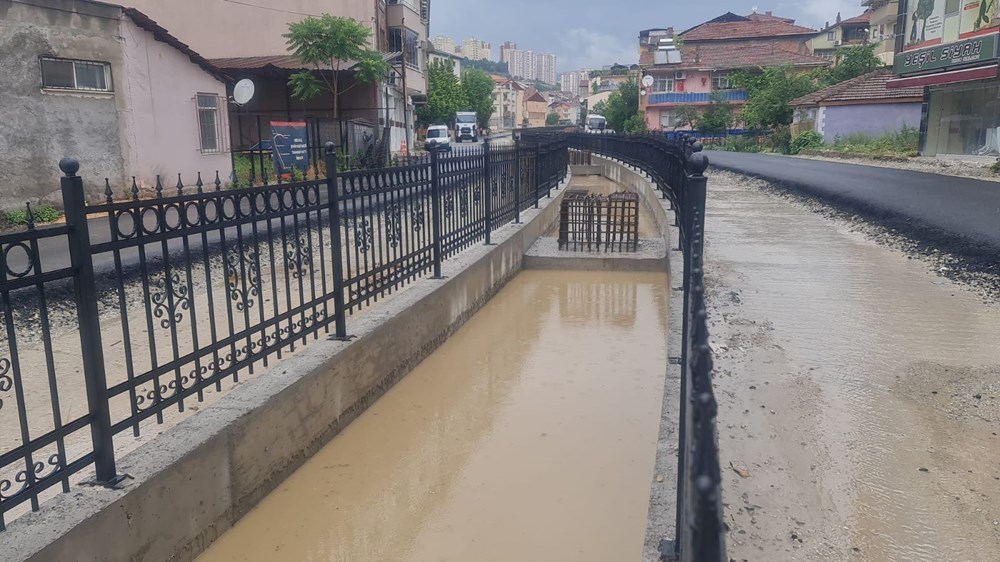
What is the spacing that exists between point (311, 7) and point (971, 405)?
29183 mm

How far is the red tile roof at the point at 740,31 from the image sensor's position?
62312mm

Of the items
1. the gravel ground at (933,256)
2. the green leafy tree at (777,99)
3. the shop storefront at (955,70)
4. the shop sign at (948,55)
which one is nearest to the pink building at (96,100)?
the gravel ground at (933,256)

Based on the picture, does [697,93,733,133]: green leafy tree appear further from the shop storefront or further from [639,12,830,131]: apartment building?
the shop storefront

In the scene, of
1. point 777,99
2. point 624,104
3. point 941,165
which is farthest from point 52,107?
point 624,104

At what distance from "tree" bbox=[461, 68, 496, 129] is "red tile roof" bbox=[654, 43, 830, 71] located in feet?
71.2

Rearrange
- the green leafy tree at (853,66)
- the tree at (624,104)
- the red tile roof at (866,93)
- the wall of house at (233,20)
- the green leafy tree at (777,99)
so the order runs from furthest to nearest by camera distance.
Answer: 1. the tree at (624,104)
2. the green leafy tree at (853,66)
3. the green leafy tree at (777,99)
4. the red tile roof at (866,93)
5. the wall of house at (233,20)

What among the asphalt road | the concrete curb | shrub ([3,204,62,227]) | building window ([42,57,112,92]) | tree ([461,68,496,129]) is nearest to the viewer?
the concrete curb

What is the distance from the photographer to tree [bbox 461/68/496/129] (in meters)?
74.1

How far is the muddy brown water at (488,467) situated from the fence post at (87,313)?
0.82 m

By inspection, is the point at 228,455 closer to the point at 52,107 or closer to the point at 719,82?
the point at 52,107

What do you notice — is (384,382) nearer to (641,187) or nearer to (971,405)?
(971,405)

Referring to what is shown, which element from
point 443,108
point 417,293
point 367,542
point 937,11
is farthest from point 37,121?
point 443,108

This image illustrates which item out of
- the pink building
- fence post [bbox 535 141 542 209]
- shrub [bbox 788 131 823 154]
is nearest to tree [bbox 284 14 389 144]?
the pink building

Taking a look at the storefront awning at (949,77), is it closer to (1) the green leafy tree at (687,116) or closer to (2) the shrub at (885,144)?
(2) the shrub at (885,144)
